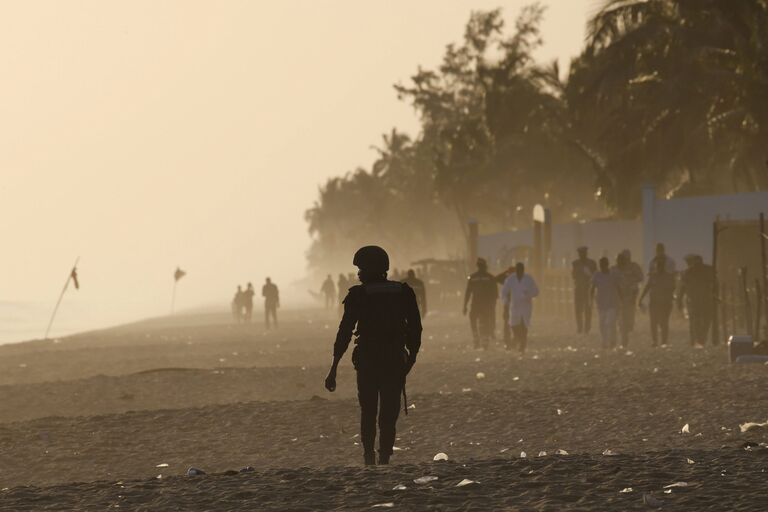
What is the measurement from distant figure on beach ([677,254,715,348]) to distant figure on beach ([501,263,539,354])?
8.88ft

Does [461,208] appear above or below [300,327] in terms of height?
above

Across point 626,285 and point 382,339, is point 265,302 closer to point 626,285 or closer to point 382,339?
point 626,285

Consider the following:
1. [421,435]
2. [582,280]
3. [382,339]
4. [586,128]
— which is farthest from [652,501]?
[586,128]

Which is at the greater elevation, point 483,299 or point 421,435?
point 483,299

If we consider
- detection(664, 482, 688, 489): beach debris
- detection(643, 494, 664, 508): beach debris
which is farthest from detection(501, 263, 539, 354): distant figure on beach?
detection(643, 494, 664, 508): beach debris

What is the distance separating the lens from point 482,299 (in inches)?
1192

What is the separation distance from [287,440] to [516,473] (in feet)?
19.2

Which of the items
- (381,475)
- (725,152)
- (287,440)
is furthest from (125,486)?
(725,152)

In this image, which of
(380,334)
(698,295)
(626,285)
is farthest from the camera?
(626,285)

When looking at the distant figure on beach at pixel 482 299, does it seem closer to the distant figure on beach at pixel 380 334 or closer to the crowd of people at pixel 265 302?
the distant figure on beach at pixel 380 334

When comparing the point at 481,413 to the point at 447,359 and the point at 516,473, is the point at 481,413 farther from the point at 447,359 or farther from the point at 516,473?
the point at 447,359

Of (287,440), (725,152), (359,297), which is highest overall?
(725,152)

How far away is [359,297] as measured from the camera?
11414mm

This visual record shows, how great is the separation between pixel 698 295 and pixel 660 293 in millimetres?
947
